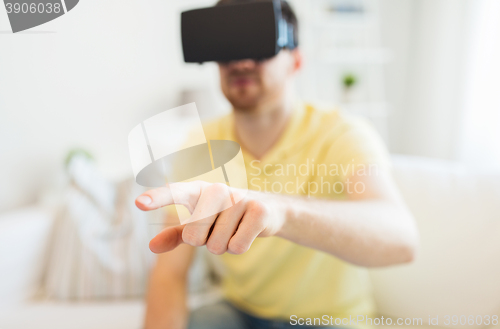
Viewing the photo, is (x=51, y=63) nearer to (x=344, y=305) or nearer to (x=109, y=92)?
(x=109, y=92)

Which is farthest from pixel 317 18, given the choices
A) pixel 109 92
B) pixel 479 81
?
pixel 109 92

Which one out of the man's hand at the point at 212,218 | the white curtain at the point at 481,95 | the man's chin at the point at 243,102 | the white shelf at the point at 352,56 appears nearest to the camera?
the man's hand at the point at 212,218

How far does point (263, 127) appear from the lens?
0.46 meters

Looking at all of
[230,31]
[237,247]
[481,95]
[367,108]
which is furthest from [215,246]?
[367,108]

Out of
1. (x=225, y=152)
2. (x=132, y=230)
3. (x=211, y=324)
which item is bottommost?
(x=211, y=324)

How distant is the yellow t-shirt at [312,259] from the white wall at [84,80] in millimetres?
156

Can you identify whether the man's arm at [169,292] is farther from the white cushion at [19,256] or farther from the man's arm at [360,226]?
the man's arm at [360,226]

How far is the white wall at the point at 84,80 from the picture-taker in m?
0.24

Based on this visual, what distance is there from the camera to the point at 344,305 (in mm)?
513

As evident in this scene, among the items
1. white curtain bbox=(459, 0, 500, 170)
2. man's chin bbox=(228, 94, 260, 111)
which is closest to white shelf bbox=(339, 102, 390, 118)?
white curtain bbox=(459, 0, 500, 170)

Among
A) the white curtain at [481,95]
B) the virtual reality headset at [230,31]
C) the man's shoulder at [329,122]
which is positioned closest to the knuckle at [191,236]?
the virtual reality headset at [230,31]

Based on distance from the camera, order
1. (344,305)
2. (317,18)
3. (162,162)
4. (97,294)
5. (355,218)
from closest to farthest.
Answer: (162,162) < (355,218) < (344,305) < (97,294) < (317,18)

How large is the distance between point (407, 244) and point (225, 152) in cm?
27

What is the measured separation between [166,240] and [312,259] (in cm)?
34
